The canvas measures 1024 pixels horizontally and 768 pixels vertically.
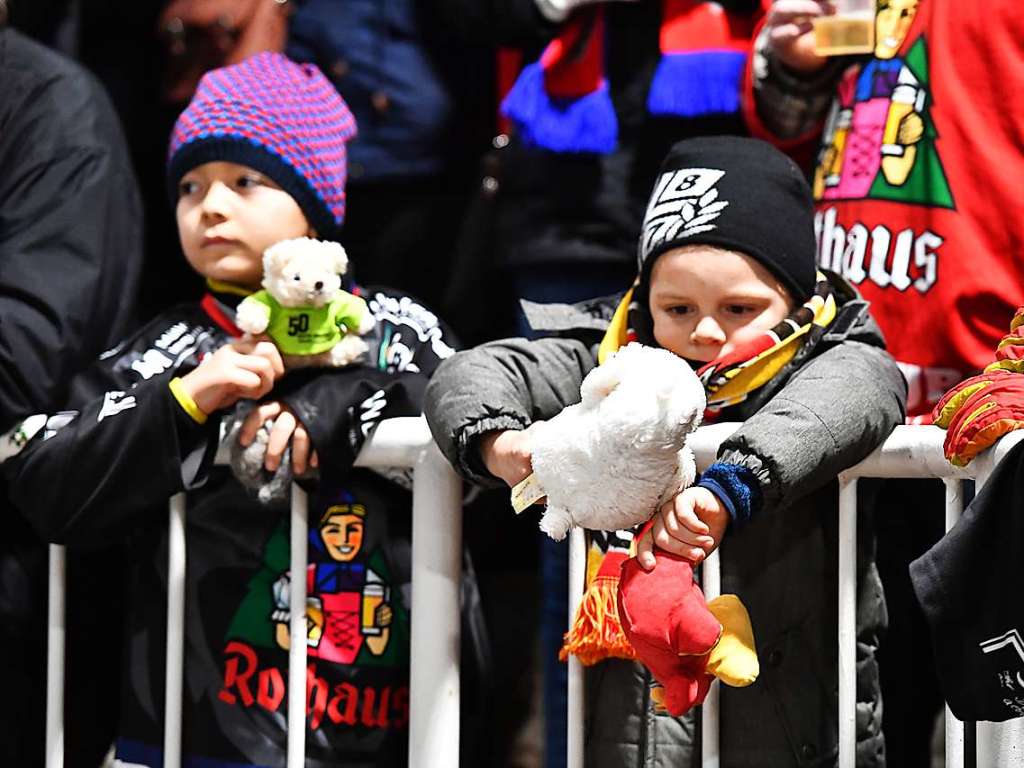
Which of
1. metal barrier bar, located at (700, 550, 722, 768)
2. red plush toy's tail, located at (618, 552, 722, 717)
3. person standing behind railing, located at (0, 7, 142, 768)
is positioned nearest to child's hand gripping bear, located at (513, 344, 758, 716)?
red plush toy's tail, located at (618, 552, 722, 717)

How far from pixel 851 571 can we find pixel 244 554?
0.91 metres

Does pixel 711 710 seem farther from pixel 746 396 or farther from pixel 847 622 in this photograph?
pixel 746 396

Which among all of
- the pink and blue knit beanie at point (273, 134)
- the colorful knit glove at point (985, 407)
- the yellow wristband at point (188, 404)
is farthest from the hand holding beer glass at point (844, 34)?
the yellow wristband at point (188, 404)

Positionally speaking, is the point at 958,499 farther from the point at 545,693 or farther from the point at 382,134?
the point at 382,134

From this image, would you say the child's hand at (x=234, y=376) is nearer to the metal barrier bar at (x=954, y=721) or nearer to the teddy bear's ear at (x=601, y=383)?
the teddy bear's ear at (x=601, y=383)

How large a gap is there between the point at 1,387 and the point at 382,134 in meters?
1.00

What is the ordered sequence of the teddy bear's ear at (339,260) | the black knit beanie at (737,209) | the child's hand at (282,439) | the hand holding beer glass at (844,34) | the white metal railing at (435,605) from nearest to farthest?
the white metal railing at (435,605) < the black knit beanie at (737,209) < the child's hand at (282,439) < the teddy bear's ear at (339,260) < the hand holding beer glass at (844,34)

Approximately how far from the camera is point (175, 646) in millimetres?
2469

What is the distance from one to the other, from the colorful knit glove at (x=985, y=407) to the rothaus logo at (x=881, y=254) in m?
0.40

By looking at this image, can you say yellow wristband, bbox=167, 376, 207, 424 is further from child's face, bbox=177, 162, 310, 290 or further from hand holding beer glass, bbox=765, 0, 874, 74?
hand holding beer glass, bbox=765, 0, 874, 74

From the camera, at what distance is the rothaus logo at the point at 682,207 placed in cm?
233

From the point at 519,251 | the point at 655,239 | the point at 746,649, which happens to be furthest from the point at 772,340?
the point at 519,251

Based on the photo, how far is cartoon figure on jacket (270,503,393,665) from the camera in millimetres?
2547

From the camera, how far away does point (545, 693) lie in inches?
118
